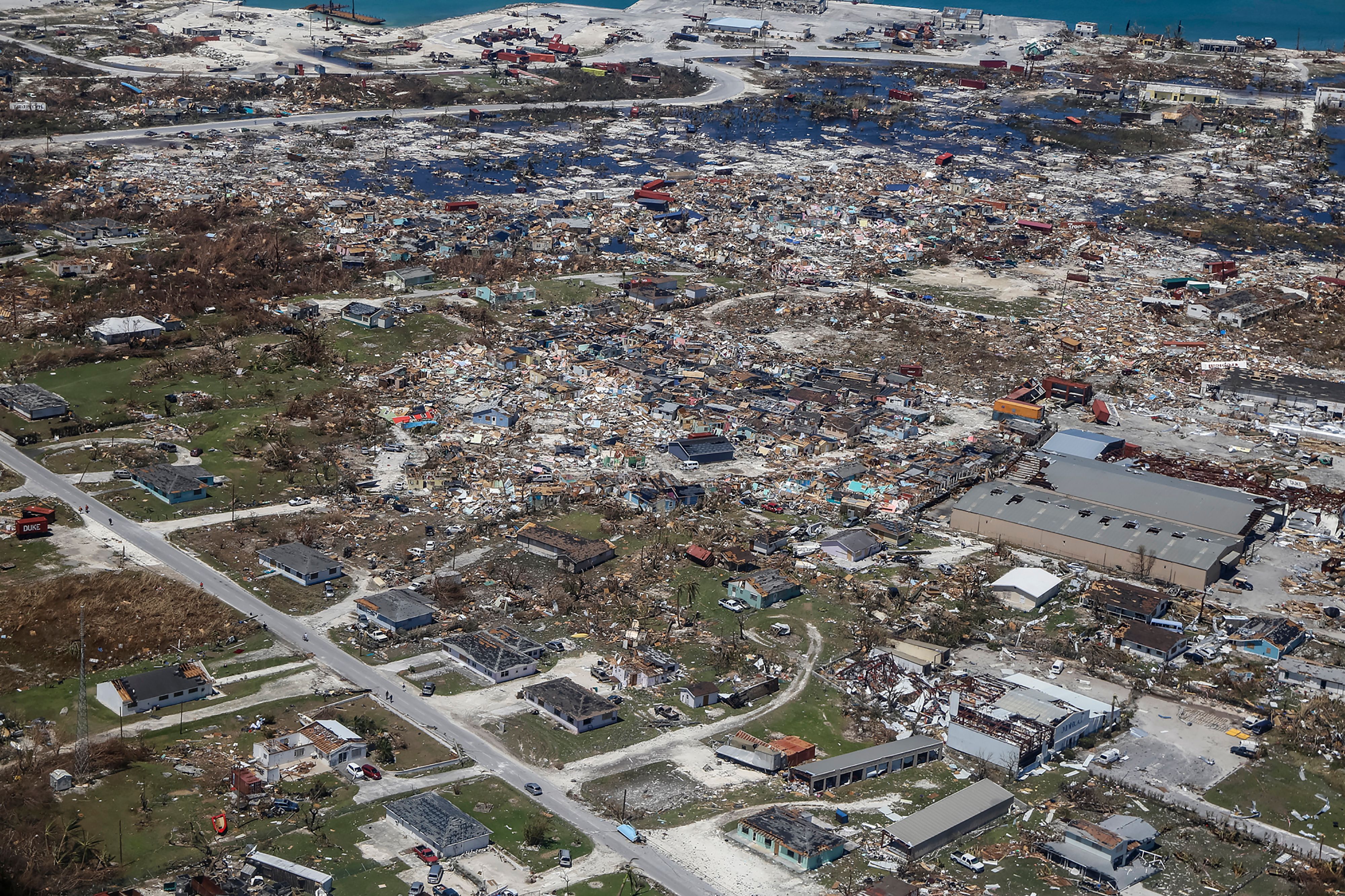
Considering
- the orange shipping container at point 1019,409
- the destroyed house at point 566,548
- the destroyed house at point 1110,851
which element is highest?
the orange shipping container at point 1019,409

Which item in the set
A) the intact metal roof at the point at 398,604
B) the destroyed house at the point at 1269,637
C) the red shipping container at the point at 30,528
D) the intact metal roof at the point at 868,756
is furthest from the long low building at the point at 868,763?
the red shipping container at the point at 30,528

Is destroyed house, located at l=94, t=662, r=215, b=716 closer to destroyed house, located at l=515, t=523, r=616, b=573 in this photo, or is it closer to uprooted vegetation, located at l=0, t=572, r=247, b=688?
uprooted vegetation, located at l=0, t=572, r=247, b=688

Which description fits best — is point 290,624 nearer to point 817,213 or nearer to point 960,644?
point 960,644

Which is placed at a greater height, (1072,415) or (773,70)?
(773,70)

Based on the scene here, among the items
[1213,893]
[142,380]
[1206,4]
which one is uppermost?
[1206,4]

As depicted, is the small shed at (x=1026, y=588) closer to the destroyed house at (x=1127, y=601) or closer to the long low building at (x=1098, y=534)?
the destroyed house at (x=1127, y=601)

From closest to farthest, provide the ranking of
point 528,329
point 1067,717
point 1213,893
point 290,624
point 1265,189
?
point 1213,893, point 1067,717, point 290,624, point 528,329, point 1265,189

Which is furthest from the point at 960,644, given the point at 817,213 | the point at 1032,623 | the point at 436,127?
the point at 436,127

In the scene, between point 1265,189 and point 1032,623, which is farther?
point 1265,189
